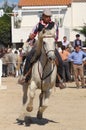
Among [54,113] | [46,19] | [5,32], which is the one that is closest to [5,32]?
[5,32]

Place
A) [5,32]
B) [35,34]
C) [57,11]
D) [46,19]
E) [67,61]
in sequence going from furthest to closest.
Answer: [5,32], [57,11], [67,61], [35,34], [46,19]

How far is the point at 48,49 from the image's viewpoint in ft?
32.8

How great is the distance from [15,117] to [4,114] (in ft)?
1.86

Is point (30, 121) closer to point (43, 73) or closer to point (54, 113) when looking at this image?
point (43, 73)

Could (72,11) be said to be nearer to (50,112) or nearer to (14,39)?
(14,39)

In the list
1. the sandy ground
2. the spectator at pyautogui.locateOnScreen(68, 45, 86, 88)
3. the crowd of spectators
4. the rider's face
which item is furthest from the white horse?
the spectator at pyautogui.locateOnScreen(68, 45, 86, 88)

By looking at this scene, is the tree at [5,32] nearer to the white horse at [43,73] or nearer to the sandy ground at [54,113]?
the sandy ground at [54,113]

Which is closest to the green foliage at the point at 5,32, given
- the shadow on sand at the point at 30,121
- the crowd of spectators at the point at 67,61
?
the crowd of spectators at the point at 67,61

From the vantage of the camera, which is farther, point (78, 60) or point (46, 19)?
point (78, 60)

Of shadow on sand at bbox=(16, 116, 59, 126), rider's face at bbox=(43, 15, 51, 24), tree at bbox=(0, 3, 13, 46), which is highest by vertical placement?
tree at bbox=(0, 3, 13, 46)

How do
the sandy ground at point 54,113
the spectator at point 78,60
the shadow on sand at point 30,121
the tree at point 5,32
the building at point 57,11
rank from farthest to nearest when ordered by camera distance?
the tree at point 5,32 → the building at point 57,11 → the spectator at point 78,60 → the shadow on sand at point 30,121 → the sandy ground at point 54,113

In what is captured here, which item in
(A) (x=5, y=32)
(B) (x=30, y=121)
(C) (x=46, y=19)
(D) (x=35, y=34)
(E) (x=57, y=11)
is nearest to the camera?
(C) (x=46, y=19)

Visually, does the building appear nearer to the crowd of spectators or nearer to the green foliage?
the green foliage

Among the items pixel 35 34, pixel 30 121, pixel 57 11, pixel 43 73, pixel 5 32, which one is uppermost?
pixel 57 11
